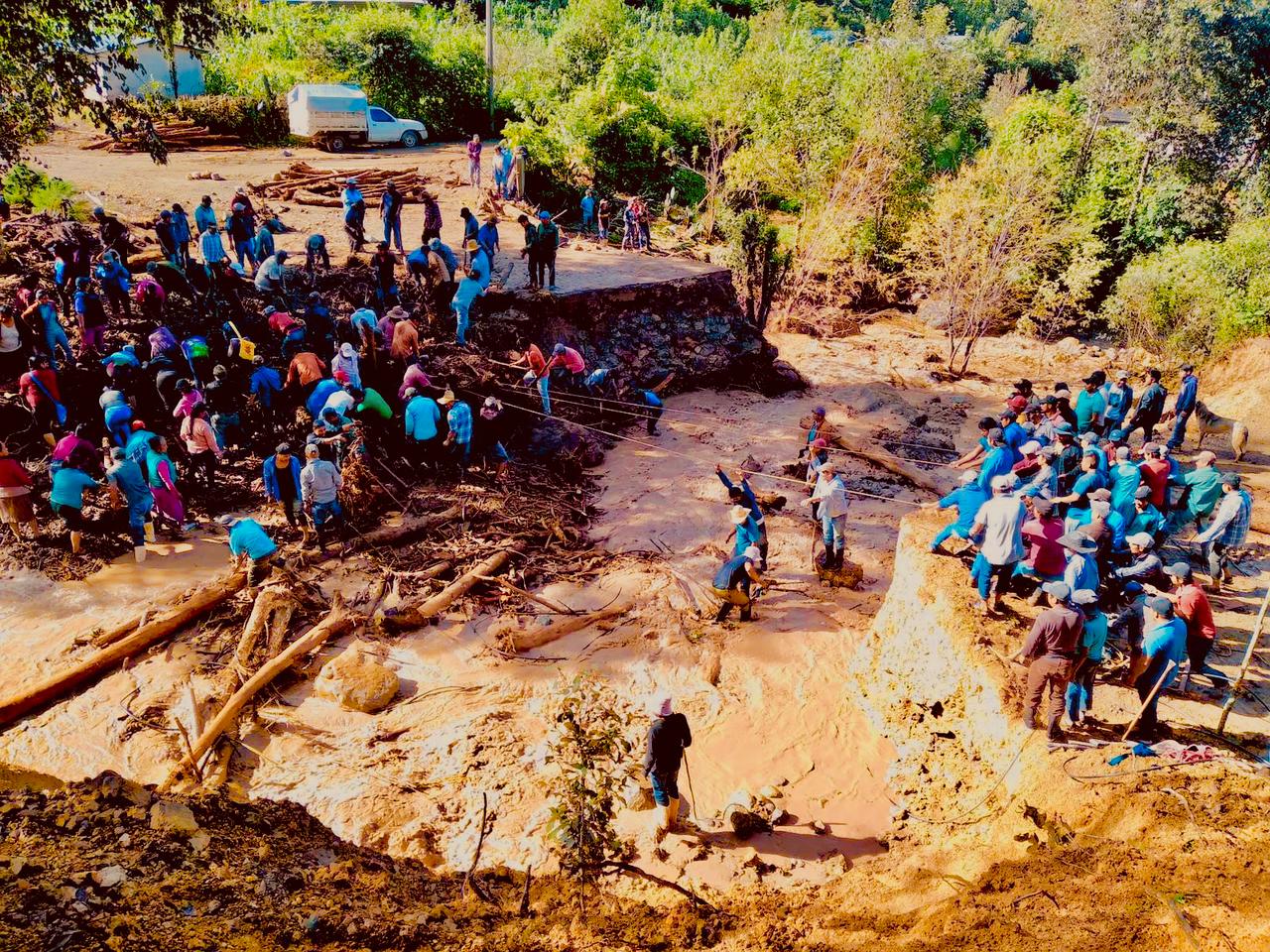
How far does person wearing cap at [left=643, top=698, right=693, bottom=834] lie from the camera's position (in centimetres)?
632

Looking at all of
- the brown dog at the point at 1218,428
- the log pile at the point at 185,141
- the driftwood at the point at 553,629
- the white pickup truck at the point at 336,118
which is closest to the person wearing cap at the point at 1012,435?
the driftwood at the point at 553,629

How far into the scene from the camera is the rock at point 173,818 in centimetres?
641

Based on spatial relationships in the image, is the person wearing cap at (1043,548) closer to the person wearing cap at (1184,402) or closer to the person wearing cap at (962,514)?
the person wearing cap at (962,514)

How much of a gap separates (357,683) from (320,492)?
283cm

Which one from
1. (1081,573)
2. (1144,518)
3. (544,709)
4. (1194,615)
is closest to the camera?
(1194,615)

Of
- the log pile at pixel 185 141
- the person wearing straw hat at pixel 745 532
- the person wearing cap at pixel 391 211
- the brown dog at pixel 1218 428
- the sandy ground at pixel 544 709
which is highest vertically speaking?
the log pile at pixel 185 141

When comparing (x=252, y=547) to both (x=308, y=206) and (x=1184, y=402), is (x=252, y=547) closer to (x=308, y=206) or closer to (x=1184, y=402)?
(x=308, y=206)

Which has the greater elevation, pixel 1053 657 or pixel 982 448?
pixel 982 448

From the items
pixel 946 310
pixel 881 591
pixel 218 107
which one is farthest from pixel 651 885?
pixel 218 107

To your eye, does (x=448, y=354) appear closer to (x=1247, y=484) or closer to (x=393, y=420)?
(x=393, y=420)

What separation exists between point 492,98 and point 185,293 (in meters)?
17.5

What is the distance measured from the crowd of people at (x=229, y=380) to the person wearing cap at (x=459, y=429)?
0.08ft

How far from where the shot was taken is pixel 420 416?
11.0 metres

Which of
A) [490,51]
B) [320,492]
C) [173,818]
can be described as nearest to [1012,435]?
[320,492]
